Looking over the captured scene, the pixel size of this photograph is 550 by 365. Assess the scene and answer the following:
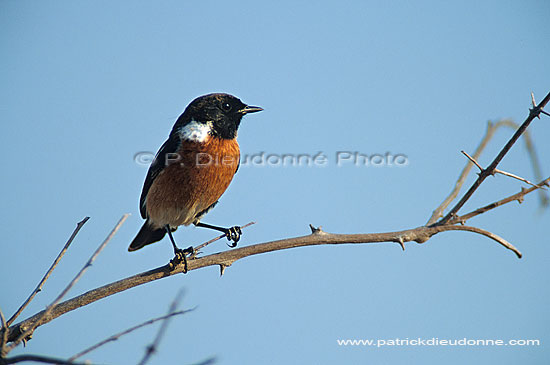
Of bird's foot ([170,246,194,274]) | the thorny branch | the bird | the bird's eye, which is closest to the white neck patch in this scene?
the bird

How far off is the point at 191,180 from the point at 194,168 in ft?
0.45

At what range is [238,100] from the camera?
6.30 metres

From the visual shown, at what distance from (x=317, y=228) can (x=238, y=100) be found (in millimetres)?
3097

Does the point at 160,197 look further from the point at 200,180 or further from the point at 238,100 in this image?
the point at 238,100

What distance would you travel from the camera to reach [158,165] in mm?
6078

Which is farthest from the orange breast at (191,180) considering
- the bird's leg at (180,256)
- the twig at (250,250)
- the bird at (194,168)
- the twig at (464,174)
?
the twig at (464,174)

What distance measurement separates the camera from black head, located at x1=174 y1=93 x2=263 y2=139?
20.1 feet

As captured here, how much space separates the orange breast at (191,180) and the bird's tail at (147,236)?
16.0 inches

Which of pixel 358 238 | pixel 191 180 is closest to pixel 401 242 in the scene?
pixel 358 238

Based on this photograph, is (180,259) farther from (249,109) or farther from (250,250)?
(249,109)

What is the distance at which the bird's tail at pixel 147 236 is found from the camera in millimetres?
6453

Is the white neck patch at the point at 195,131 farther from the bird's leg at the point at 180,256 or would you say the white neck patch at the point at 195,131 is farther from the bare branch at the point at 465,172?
the bare branch at the point at 465,172

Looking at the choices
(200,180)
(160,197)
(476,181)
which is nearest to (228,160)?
(200,180)

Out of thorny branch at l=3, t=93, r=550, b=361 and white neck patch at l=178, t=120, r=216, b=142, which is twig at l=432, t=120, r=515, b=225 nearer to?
thorny branch at l=3, t=93, r=550, b=361
